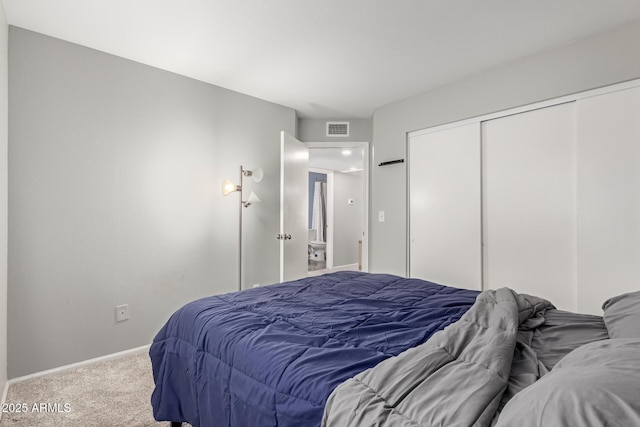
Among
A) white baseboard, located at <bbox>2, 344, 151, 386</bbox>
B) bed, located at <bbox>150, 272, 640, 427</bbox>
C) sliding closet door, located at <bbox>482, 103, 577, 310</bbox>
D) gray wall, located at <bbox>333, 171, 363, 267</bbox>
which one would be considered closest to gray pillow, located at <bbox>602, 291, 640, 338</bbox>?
bed, located at <bbox>150, 272, 640, 427</bbox>

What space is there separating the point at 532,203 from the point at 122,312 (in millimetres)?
3549

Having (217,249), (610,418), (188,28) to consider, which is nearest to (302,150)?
(217,249)

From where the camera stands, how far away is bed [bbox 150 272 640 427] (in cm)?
66

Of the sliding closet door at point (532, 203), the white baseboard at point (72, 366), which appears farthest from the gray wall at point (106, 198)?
the sliding closet door at point (532, 203)

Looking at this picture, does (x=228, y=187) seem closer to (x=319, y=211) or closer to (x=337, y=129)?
(x=337, y=129)

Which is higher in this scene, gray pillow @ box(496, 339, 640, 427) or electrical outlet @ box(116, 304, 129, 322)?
gray pillow @ box(496, 339, 640, 427)

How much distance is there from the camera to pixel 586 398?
22.3 inches

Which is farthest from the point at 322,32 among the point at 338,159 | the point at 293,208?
the point at 338,159

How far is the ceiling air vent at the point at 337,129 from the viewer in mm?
4291

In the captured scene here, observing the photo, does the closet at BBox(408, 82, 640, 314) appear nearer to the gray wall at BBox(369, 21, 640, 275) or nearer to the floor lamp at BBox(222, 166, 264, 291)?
the gray wall at BBox(369, 21, 640, 275)

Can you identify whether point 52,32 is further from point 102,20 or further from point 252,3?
point 252,3

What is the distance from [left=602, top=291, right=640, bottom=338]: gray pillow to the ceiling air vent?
3.40 metres

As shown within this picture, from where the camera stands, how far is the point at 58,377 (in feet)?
7.51

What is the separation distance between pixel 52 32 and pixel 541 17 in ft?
11.1
